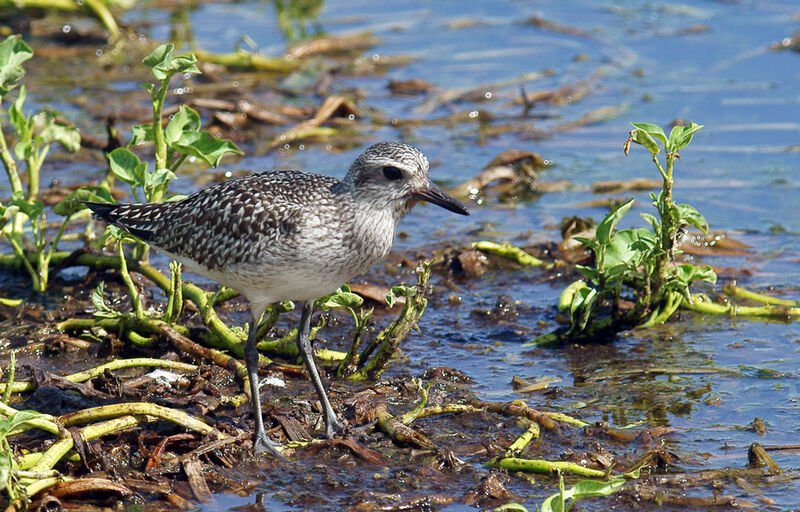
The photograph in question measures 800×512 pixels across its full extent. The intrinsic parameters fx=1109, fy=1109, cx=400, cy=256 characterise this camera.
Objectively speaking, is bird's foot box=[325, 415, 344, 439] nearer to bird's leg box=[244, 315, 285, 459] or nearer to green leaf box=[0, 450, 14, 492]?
bird's leg box=[244, 315, 285, 459]

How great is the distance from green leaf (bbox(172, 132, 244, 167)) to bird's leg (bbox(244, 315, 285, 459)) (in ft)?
4.12

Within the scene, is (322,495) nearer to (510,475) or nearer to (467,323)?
(510,475)

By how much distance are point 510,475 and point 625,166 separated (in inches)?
237

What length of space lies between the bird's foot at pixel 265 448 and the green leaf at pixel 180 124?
2.17 m

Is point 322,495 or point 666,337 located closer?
point 322,495

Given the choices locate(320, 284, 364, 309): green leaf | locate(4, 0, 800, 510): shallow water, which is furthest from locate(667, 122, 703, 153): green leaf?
locate(320, 284, 364, 309): green leaf

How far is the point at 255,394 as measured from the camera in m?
6.67

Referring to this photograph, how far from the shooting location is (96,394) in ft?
22.4

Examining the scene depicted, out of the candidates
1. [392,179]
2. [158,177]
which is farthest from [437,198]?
[158,177]

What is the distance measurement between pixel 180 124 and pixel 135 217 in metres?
0.72

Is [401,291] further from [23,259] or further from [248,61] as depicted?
[248,61]

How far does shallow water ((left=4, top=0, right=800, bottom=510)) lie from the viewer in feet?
23.6

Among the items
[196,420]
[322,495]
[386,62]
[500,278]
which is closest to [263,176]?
[196,420]

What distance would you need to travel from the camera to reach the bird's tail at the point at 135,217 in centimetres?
726
